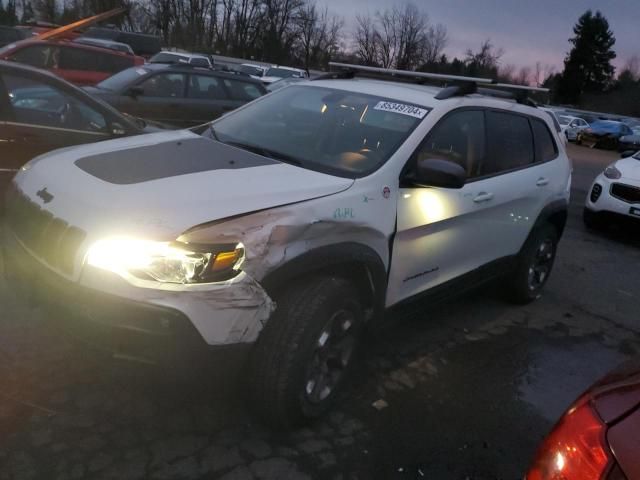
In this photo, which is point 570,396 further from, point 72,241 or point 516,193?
point 72,241

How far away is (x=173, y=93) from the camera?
9.96 metres

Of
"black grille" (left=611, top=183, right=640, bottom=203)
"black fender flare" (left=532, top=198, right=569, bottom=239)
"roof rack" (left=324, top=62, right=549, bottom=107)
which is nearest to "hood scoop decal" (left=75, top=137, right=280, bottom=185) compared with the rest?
"roof rack" (left=324, top=62, right=549, bottom=107)

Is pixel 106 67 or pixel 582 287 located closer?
pixel 582 287

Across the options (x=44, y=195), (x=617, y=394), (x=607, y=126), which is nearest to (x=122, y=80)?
(x=44, y=195)

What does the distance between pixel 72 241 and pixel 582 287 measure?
518 cm

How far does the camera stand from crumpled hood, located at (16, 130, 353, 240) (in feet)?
8.46

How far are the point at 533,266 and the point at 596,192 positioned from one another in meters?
4.19

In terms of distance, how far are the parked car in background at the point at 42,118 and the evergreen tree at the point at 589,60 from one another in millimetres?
77954

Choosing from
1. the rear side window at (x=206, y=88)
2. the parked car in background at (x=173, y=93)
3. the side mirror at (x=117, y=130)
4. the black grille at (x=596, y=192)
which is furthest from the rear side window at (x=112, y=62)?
the black grille at (x=596, y=192)

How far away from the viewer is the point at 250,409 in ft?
9.84

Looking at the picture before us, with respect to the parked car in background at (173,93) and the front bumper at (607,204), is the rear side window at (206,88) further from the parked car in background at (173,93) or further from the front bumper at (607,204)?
the front bumper at (607,204)

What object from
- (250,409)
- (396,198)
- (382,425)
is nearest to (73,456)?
(250,409)

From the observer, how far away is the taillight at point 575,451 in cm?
150

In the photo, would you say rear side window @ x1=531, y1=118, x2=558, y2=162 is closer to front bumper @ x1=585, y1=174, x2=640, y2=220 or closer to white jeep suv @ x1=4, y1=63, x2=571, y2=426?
white jeep suv @ x1=4, y1=63, x2=571, y2=426
